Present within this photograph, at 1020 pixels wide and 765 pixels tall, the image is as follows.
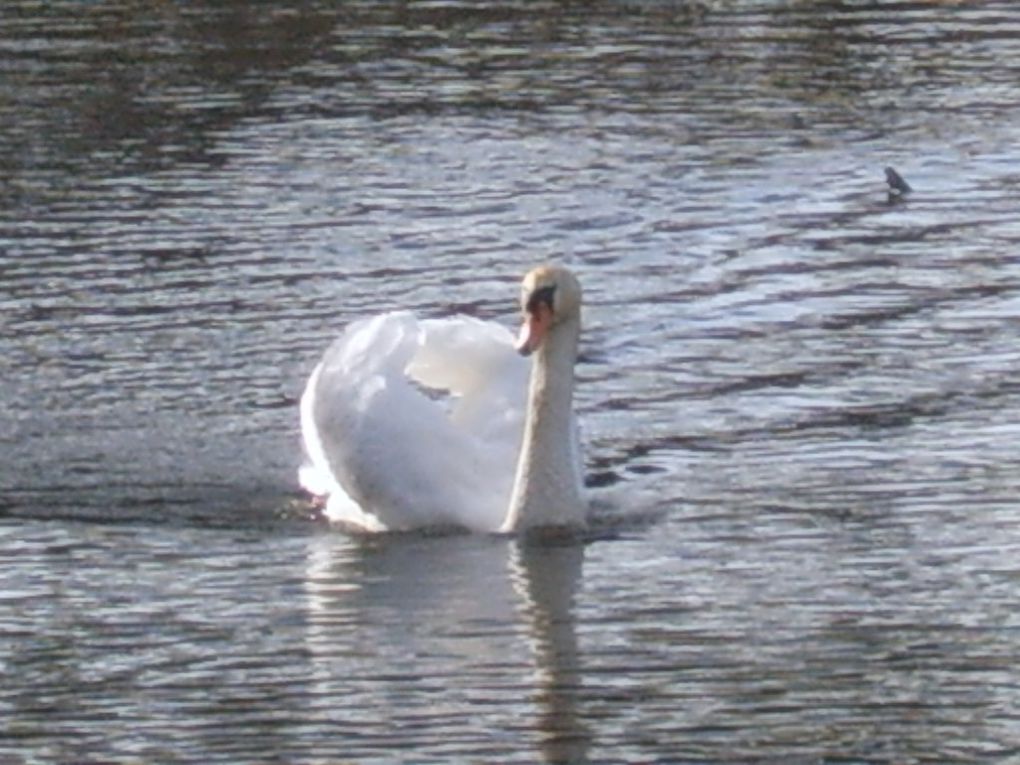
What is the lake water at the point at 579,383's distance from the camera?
10.4 m

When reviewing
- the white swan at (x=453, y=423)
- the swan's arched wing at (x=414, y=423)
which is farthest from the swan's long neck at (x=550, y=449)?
the swan's arched wing at (x=414, y=423)

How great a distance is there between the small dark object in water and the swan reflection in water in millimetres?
7120

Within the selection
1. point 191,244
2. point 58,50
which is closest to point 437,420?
point 191,244

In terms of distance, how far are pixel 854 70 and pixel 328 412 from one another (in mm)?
11727

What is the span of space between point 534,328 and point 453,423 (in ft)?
2.26

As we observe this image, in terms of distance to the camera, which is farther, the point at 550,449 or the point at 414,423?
the point at 414,423

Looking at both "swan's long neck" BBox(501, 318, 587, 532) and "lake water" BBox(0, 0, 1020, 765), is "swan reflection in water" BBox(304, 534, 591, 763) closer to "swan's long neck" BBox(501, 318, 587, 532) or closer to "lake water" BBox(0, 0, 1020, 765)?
"lake water" BBox(0, 0, 1020, 765)

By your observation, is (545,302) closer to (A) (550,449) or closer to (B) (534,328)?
(B) (534,328)

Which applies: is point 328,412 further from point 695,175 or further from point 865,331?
point 695,175

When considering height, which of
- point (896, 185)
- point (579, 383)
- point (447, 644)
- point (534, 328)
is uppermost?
point (534, 328)

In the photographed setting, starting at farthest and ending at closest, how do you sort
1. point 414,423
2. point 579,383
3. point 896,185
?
point 896,185 → point 579,383 → point 414,423

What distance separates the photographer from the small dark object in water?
64.0 ft

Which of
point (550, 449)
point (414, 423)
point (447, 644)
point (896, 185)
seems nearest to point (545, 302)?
point (550, 449)

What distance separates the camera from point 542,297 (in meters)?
13.0
